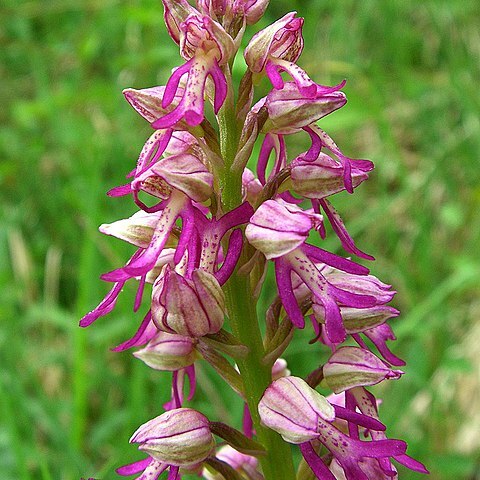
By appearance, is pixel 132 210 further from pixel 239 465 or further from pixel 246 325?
pixel 246 325

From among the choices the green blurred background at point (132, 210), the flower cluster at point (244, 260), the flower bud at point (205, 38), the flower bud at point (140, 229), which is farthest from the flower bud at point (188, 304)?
the green blurred background at point (132, 210)

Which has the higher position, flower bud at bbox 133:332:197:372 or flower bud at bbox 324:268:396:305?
flower bud at bbox 324:268:396:305

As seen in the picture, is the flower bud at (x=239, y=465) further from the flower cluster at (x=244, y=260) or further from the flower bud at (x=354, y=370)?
the flower bud at (x=354, y=370)

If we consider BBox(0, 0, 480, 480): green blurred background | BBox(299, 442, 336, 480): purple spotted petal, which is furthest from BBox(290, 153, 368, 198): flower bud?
BBox(0, 0, 480, 480): green blurred background

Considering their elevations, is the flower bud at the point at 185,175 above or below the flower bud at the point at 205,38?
below

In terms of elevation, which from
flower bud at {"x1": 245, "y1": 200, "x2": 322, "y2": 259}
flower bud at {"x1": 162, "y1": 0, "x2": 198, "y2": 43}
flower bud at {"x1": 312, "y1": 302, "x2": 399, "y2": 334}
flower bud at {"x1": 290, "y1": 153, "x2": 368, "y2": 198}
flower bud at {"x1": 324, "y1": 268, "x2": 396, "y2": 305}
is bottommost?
flower bud at {"x1": 312, "y1": 302, "x2": 399, "y2": 334}

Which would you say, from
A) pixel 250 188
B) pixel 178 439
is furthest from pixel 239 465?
pixel 250 188

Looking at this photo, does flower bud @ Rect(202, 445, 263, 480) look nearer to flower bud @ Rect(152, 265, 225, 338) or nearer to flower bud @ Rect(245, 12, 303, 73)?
flower bud @ Rect(152, 265, 225, 338)

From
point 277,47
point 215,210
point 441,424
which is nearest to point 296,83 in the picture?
point 277,47

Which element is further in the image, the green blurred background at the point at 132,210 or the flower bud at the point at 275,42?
the green blurred background at the point at 132,210

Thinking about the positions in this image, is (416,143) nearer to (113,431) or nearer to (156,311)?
(113,431)
